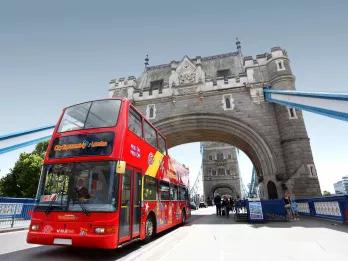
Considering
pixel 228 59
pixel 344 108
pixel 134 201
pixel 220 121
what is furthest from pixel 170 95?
pixel 134 201

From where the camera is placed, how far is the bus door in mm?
4766

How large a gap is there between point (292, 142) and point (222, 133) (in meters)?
5.27

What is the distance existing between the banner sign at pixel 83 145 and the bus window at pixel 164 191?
10.6 ft

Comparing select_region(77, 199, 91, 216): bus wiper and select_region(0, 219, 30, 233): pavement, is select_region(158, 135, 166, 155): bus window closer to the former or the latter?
select_region(77, 199, 91, 216): bus wiper

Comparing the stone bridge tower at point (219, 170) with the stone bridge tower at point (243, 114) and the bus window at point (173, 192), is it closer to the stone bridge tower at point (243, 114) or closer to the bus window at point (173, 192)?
the stone bridge tower at point (243, 114)

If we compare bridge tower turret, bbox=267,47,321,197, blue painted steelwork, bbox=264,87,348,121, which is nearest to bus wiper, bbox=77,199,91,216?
blue painted steelwork, bbox=264,87,348,121

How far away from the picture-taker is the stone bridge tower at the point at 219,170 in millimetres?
47062

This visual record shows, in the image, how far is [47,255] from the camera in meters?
4.76

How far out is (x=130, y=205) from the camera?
5168 millimetres

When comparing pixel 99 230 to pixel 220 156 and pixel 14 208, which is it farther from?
pixel 220 156

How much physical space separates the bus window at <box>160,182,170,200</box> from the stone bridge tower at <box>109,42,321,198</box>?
9065 mm

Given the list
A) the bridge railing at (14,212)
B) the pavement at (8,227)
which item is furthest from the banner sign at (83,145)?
the bridge railing at (14,212)

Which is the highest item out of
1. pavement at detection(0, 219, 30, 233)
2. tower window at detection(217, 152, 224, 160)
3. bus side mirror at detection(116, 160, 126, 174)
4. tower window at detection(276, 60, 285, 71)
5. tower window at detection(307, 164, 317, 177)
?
tower window at detection(217, 152, 224, 160)

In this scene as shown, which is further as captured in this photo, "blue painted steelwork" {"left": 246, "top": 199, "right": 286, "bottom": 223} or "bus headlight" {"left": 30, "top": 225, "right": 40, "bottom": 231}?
"blue painted steelwork" {"left": 246, "top": 199, "right": 286, "bottom": 223}
